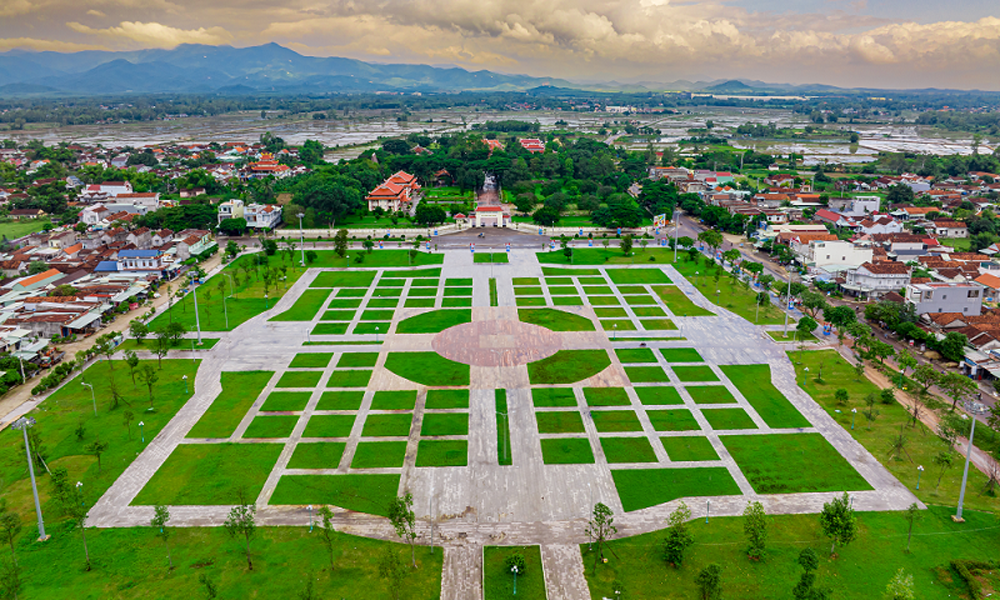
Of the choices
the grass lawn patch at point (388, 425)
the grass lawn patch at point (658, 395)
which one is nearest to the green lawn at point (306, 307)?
the grass lawn patch at point (388, 425)

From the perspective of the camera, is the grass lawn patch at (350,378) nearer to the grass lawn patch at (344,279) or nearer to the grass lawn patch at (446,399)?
the grass lawn patch at (446,399)

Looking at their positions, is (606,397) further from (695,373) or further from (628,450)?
(695,373)

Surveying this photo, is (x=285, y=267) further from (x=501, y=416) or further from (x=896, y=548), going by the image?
(x=896, y=548)

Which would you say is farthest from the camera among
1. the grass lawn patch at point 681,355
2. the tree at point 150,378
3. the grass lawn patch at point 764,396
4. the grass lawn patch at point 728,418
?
the grass lawn patch at point 681,355

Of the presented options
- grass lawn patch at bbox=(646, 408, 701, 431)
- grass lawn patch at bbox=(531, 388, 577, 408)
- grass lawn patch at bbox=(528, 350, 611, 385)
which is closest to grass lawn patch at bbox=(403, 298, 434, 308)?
grass lawn patch at bbox=(528, 350, 611, 385)

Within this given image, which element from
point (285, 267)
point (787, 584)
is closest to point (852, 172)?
point (285, 267)

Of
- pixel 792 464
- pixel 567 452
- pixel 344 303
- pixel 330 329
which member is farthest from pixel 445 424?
pixel 344 303
